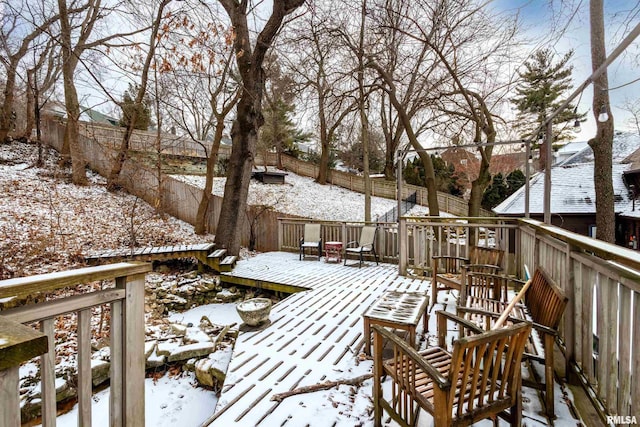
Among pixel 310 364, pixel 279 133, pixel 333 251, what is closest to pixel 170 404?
pixel 310 364

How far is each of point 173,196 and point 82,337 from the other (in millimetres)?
10791

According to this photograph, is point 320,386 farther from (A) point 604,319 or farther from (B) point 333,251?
(B) point 333,251

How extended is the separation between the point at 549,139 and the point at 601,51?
168 inches

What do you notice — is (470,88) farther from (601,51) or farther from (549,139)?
A: (549,139)

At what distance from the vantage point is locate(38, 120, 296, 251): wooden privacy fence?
9906 millimetres

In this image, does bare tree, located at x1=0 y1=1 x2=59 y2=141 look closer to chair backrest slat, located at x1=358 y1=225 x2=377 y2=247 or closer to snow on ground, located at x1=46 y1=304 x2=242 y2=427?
snow on ground, located at x1=46 y1=304 x2=242 y2=427

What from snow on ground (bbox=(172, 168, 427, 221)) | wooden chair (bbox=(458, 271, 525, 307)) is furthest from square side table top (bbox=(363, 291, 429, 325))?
snow on ground (bbox=(172, 168, 427, 221))

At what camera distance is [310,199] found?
15758 mm

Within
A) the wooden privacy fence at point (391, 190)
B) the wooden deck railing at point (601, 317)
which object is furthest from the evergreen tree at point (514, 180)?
the wooden deck railing at point (601, 317)

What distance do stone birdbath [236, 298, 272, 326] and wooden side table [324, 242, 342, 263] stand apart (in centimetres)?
406

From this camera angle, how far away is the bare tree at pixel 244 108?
22.5ft

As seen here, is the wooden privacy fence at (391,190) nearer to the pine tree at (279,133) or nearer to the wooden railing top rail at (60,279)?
the pine tree at (279,133)

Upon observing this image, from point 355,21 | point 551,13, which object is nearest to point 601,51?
point 551,13

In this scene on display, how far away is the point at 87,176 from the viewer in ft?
37.0
